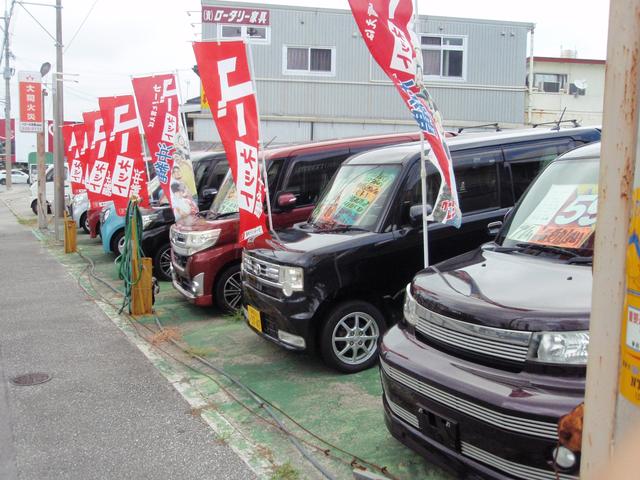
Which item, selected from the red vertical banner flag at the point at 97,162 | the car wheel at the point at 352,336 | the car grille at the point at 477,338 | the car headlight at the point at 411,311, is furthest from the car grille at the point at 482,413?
the red vertical banner flag at the point at 97,162

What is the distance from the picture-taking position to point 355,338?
5215 mm

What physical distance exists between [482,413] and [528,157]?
3960mm

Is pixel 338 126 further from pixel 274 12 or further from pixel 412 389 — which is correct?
pixel 412 389

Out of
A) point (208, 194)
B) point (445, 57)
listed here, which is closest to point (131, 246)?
point (208, 194)

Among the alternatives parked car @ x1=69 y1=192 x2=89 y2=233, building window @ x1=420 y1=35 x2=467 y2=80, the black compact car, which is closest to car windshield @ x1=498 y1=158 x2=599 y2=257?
the black compact car

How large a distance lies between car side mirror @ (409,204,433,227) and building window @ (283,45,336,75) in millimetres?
14631

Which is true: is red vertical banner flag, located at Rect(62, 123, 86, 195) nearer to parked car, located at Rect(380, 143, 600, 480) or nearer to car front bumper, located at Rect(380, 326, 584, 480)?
parked car, located at Rect(380, 143, 600, 480)

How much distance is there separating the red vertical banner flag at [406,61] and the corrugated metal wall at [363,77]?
14451 mm

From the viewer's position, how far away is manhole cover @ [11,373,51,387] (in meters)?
5.37

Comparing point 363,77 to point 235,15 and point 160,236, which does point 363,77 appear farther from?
point 160,236

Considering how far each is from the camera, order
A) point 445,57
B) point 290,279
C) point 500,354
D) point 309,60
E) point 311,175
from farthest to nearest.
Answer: point 445,57, point 309,60, point 311,175, point 290,279, point 500,354

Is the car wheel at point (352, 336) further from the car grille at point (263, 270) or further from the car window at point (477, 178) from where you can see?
the car window at point (477, 178)

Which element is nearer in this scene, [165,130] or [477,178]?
[477,178]

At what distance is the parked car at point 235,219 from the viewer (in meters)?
7.17
